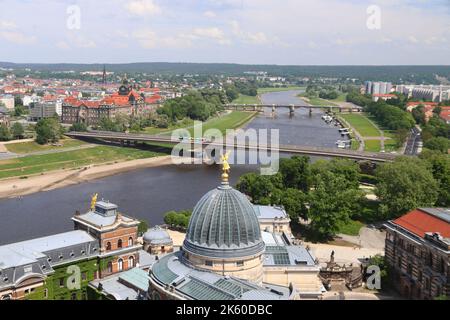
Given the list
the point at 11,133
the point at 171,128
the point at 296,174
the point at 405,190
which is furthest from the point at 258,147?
the point at 11,133

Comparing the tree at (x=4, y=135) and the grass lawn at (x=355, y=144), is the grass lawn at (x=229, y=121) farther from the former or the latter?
the tree at (x=4, y=135)

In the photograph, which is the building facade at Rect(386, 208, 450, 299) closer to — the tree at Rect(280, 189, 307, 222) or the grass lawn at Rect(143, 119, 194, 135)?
the tree at Rect(280, 189, 307, 222)

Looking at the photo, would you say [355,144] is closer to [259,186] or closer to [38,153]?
[259,186]

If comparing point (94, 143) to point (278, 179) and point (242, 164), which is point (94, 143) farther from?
point (278, 179)

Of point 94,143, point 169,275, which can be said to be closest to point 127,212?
point 169,275

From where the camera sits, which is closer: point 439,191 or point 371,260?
point 371,260

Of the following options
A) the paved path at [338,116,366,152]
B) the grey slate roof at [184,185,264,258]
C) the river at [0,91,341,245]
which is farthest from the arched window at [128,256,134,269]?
the paved path at [338,116,366,152]

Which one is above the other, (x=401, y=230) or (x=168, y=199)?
(x=401, y=230)
